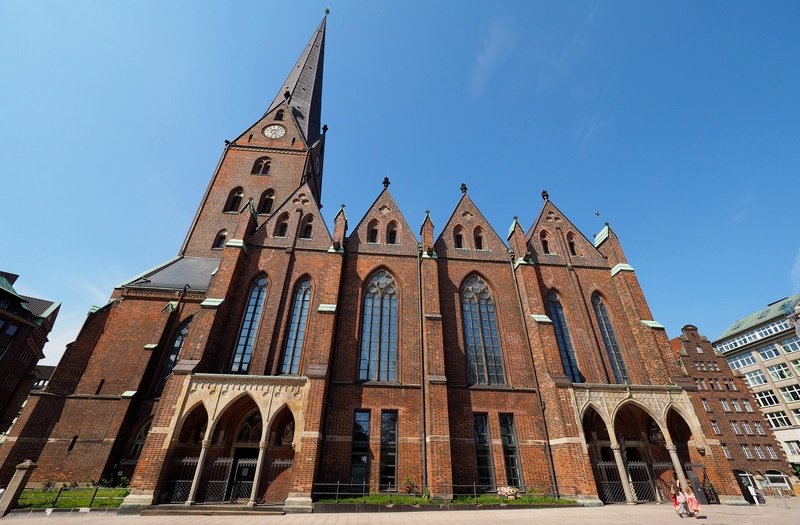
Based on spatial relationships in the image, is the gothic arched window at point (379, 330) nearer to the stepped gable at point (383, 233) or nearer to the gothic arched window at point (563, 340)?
the stepped gable at point (383, 233)

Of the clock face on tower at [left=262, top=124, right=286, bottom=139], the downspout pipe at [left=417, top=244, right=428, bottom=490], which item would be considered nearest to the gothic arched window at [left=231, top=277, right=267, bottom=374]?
the downspout pipe at [left=417, top=244, right=428, bottom=490]

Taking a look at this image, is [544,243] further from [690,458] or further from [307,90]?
[307,90]

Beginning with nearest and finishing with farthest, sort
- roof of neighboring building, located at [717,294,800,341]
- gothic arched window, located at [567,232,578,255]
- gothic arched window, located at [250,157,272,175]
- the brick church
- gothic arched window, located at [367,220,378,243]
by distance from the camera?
the brick church < gothic arched window, located at [367,220,378,243] < gothic arched window, located at [567,232,578,255] < gothic arched window, located at [250,157,272,175] < roof of neighboring building, located at [717,294,800,341]

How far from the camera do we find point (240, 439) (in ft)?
49.3

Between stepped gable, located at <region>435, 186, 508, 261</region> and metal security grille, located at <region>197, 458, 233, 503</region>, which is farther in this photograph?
stepped gable, located at <region>435, 186, 508, 261</region>

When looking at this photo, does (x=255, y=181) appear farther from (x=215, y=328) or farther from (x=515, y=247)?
(x=515, y=247)

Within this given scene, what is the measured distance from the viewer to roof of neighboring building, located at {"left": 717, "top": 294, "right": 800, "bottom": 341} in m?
43.3

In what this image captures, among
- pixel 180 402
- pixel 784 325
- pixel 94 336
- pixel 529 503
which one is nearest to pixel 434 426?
pixel 529 503

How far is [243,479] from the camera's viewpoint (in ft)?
45.4

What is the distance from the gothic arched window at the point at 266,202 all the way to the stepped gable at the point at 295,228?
6378 millimetres

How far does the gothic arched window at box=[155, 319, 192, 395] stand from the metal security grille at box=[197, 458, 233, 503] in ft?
20.5

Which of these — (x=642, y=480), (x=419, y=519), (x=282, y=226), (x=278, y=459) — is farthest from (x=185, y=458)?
(x=642, y=480)

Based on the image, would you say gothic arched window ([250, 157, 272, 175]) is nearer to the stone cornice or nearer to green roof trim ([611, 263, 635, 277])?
the stone cornice

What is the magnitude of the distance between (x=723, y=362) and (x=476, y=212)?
34.2 m
